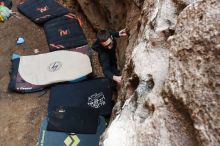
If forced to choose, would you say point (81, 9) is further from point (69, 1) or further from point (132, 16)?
point (132, 16)

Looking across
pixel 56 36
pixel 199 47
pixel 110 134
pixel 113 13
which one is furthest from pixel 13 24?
pixel 199 47

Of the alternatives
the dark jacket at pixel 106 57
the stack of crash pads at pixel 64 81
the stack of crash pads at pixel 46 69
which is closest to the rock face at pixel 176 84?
the dark jacket at pixel 106 57

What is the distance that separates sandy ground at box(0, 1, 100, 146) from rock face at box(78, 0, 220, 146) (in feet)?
10.1

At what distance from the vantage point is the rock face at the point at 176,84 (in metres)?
2.38

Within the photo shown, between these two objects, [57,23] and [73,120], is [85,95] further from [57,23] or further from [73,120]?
[57,23]

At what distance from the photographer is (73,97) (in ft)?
20.8

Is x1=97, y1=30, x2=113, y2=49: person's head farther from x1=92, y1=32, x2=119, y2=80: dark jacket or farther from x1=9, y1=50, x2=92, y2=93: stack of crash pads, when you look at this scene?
x1=9, y1=50, x2=92, y2=93: stack of crash pads

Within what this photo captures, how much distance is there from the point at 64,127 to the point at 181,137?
11.2 ft

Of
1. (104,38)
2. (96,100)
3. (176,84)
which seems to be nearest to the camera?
(176,84)

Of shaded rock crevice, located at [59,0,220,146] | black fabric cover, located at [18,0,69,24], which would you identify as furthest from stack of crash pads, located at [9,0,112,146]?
shaded rock crevice, located at [59,0,220,146]

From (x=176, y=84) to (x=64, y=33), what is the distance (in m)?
5.40

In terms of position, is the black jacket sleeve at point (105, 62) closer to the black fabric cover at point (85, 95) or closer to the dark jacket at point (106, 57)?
the dark jacket at point (106, 57)

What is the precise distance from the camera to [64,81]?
6590 millimetres

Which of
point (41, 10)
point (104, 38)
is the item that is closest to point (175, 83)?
point (104, 38)
